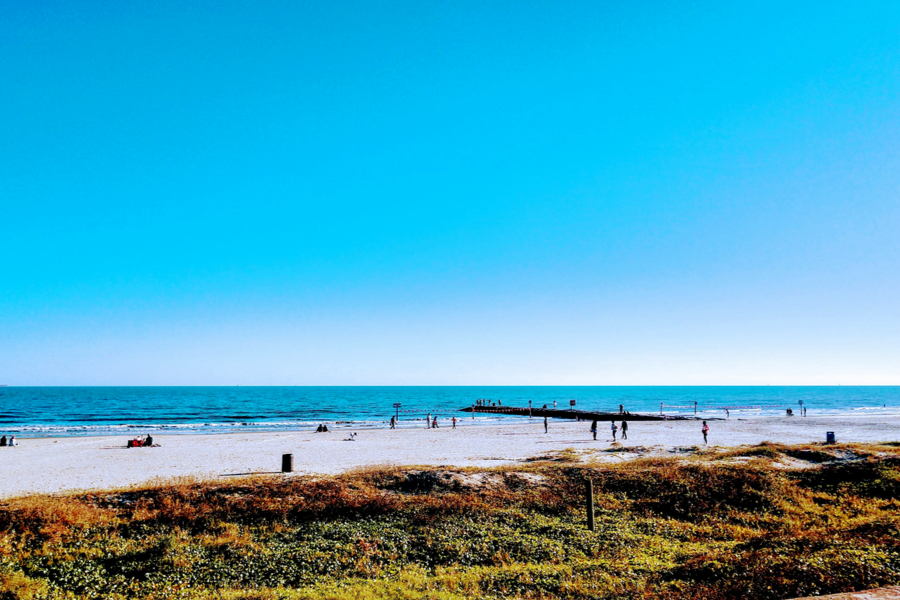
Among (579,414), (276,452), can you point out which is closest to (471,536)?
(276,452)

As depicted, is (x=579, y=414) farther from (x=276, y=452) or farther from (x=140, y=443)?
(x=140, y=443)

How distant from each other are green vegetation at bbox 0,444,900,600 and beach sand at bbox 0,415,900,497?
8409 mm

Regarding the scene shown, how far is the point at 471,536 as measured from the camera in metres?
13.8

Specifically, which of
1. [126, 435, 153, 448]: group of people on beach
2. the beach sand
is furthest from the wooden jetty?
[126, 435, 153, 448]: group of people on beach

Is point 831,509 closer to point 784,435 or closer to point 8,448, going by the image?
point 784,435

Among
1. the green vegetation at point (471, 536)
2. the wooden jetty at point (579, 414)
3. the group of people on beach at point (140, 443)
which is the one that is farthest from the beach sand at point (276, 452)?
the wooden jetty at point (579, 414)

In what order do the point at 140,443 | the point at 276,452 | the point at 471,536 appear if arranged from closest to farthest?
1. the point at 471,536
2. the point at 276,452
3. the point at 140,443

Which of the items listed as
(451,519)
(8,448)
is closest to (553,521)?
(451,519)

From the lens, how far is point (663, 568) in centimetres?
1092

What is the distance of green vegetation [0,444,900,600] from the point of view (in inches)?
396

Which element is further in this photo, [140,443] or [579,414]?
[579,414]

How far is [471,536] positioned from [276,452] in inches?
1133

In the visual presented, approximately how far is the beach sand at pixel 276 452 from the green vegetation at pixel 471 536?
8.41 meters

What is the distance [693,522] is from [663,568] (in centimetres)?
524
